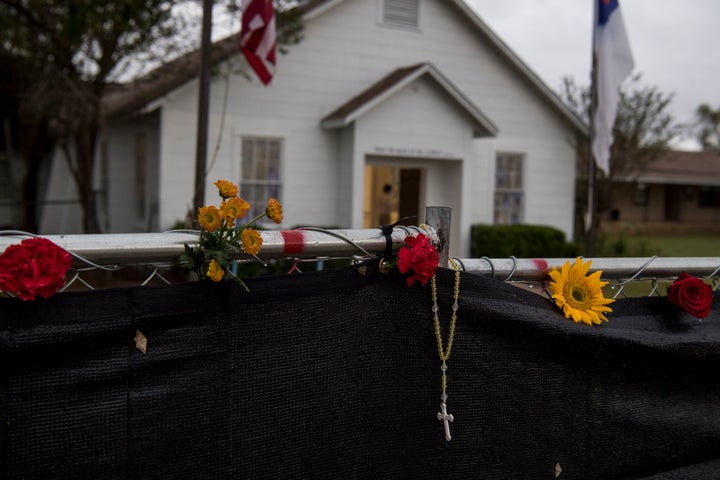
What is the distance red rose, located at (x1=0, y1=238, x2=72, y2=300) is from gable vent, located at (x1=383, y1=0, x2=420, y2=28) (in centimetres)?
1408

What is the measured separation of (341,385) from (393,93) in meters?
12.2

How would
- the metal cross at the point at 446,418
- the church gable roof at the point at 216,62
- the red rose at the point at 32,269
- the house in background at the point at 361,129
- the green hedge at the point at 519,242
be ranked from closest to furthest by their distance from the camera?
the red rose at the point at 32,269 → the metal cross at the point at 446,418 → the church gable roof at the point at 216,62 → the house in background at the point at 361,129 → the green hedge at the point at 519,242

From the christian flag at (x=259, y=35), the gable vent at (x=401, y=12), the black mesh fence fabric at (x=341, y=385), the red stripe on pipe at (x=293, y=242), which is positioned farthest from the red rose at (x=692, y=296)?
the gable vent at (x=401, y=12)

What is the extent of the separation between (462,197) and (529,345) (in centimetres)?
1252

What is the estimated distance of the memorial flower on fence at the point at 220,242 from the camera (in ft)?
5.87

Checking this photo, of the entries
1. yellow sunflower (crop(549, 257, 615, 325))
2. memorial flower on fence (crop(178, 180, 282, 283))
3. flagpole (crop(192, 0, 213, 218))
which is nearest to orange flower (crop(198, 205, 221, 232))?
memorial flower on fence (crop(178, 180, 282, 283))

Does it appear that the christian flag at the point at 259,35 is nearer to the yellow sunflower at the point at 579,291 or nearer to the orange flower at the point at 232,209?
the yellow sunflower at the point at 579,291

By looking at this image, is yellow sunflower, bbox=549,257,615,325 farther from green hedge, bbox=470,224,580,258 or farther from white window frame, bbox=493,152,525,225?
white window frame, bbox=493,152,525,225

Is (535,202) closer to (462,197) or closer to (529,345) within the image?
(462,197)

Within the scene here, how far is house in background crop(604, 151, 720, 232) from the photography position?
33.4 meters

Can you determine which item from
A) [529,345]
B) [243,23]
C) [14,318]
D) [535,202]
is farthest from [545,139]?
[14,318]

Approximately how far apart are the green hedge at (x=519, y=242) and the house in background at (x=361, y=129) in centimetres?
33

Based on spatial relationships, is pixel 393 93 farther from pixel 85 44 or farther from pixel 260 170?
pixel 85 44

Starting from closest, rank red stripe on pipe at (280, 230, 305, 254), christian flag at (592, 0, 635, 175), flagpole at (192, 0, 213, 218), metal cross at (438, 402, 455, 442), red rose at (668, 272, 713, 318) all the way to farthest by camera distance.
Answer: red stripe on pipe at (280, 230, 305, 254)
metal cross at (438, 402, 455, 442)
red rose at (668, 272, 713, 318)
flagpole at (192, 0, 213, 218)
christian flag at (592, 0, 635, 175)
